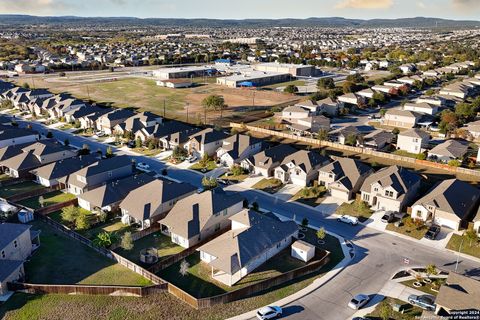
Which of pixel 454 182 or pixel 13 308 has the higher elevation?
pixel 454 182

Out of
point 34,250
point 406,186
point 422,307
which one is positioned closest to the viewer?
point 422,307

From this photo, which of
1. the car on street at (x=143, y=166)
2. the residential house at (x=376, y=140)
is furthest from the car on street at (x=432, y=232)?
the car on street at (x=143, y=166)

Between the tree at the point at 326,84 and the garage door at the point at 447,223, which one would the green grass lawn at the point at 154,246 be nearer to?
the garage door at the point at 447,223

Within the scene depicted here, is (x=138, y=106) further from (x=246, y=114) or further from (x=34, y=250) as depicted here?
(x=34, y=250)

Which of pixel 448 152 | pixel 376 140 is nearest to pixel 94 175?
pixel 376 140

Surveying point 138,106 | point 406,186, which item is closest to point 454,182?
point 406,186

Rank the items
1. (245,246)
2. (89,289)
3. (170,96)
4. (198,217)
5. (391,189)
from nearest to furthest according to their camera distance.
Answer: (89,289)
(245,246)
(198,217)
(391,189)
(170,96)

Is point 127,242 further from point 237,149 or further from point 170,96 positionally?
point 170,96
